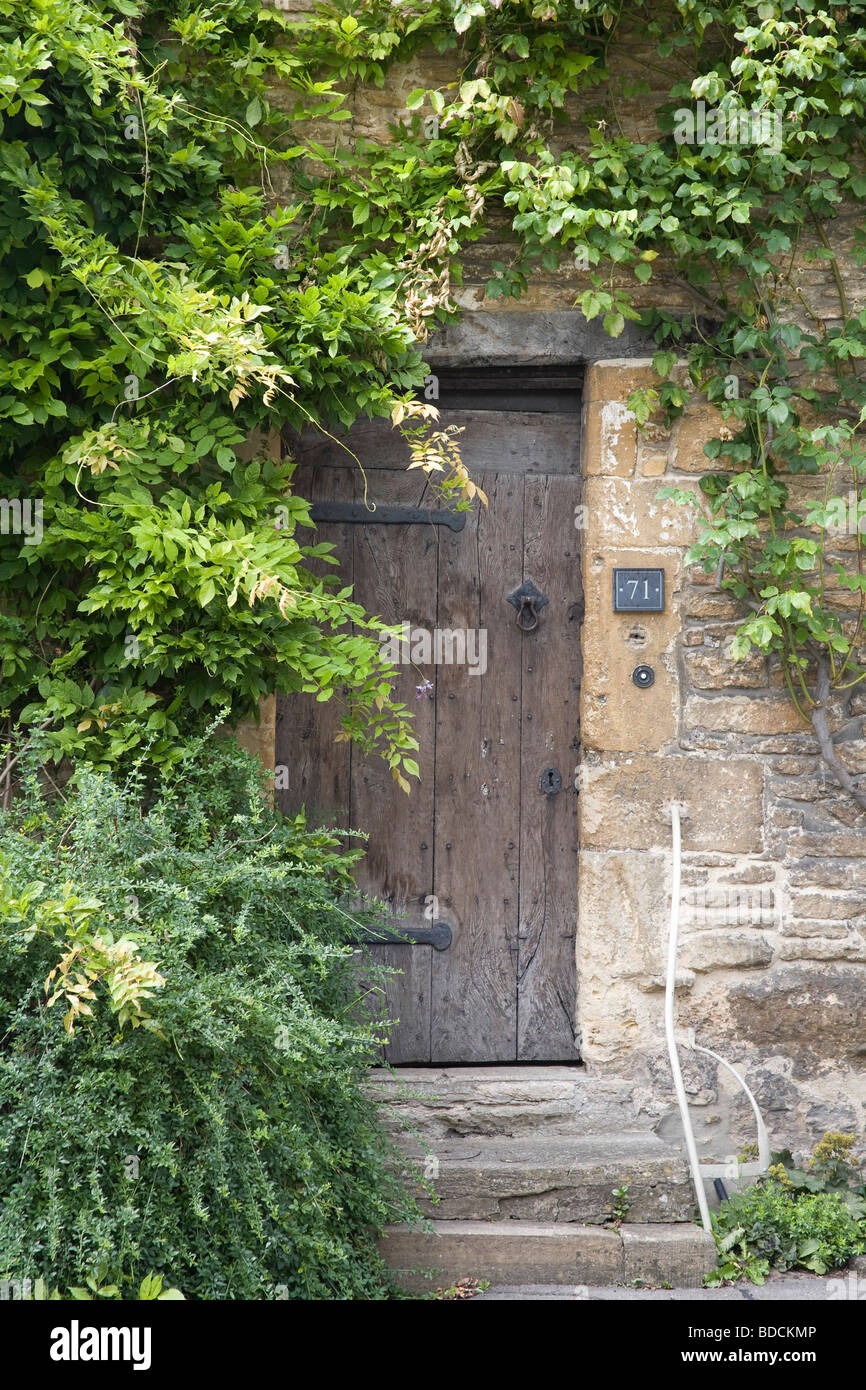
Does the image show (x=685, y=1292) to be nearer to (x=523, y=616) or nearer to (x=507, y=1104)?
(x=507, y=1104)

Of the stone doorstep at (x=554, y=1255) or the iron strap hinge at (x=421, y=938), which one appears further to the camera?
the iron strap hinge at (x=421, y=938)

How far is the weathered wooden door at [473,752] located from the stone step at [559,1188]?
1.48 feet

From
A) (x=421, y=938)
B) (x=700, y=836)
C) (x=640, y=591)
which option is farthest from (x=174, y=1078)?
(x=640, y=591)

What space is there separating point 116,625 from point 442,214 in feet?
5.14

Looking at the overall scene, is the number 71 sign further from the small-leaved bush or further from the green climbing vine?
the small-leaved bush

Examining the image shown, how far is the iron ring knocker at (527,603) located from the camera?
3.64m

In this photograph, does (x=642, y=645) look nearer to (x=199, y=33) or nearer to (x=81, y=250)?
(x=81, y=250)

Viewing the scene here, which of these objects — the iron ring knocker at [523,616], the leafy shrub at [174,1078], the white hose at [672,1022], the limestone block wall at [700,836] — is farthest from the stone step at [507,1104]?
the iron ring knocker at [523,616]

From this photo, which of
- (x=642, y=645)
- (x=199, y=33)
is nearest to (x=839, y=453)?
(x=642, y=645)

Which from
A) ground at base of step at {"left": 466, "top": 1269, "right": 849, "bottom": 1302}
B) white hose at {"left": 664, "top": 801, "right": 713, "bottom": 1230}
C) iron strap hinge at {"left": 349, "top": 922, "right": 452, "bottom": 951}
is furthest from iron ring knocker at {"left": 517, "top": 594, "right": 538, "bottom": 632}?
ground at base of step at {"left": 466, "top": 1269, "right": 849, "bottom": 1302}

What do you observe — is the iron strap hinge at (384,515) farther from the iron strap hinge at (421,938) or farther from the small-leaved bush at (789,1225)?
the small-leaved bush at (789,1225)

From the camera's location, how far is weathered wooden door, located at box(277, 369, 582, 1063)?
11.8ft

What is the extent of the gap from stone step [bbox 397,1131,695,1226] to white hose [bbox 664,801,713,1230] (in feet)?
0.18

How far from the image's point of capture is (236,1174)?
2469 millimetres
